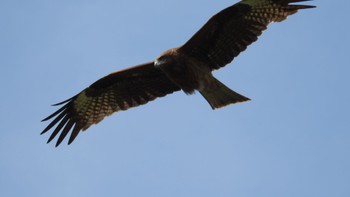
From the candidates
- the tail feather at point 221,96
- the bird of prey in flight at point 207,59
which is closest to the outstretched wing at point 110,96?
the bird of prey in flight at point 207,59

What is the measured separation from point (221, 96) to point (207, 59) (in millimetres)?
585

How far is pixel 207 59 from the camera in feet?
34.2

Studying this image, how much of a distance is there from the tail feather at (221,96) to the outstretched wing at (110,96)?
30.2 inches

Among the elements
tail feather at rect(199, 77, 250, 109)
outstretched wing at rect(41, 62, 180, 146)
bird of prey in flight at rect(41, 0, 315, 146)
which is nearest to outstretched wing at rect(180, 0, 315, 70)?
bird of prey in flight at rect(41, 0, 315, 146)

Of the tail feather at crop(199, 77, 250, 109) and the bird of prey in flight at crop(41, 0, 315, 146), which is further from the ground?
the bird of prey in flight at crop(41, 0, 315, 146)

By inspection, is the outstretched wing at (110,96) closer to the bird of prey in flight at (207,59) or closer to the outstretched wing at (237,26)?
the bird of prey in flight at (207,59)

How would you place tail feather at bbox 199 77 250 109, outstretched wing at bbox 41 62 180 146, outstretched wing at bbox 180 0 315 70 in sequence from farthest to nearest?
outstretched wing at bbox 41 62 180 146 → tail feather at bbox 199 77 250 109 → outstretched wing at bbox 180 0 315 70

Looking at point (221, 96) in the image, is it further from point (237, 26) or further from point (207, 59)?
point (237, 26)

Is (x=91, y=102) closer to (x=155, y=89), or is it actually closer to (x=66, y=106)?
(x=66, y=106)

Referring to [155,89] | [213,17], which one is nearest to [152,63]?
[155,89]

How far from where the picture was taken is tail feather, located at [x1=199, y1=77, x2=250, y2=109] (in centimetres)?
1034

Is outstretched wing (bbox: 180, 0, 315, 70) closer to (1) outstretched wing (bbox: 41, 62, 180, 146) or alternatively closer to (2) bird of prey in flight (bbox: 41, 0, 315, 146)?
(2) bird of prey in flight (bbox: 41, 0, 315, 146)

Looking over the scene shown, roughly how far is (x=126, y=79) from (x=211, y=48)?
61.0 inches

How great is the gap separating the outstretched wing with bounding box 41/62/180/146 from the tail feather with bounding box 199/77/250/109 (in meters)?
0.77
